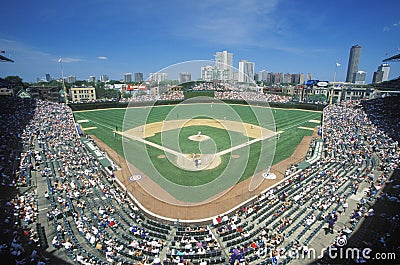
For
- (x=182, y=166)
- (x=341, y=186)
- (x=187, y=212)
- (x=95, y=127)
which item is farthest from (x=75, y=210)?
(x=95, y=127)

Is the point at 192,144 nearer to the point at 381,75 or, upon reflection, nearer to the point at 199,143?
the point at 199,143

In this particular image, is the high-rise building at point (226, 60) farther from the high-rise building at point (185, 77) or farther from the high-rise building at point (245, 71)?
the high-rise building at point (185, 77)

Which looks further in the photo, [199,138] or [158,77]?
[199,138]

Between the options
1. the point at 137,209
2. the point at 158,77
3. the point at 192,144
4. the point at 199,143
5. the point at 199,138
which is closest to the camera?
the point at 158,77

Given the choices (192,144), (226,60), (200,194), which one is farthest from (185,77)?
(192,144)

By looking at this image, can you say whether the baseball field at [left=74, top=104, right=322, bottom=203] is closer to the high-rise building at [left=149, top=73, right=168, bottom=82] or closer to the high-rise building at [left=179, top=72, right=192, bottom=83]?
the high-rise building at [left=149, top=73, right=168, bottom=82]

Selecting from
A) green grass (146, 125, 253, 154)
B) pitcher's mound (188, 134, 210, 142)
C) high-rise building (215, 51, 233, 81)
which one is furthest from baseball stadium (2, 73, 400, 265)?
high-rise building (215, 51, 233, 81)
